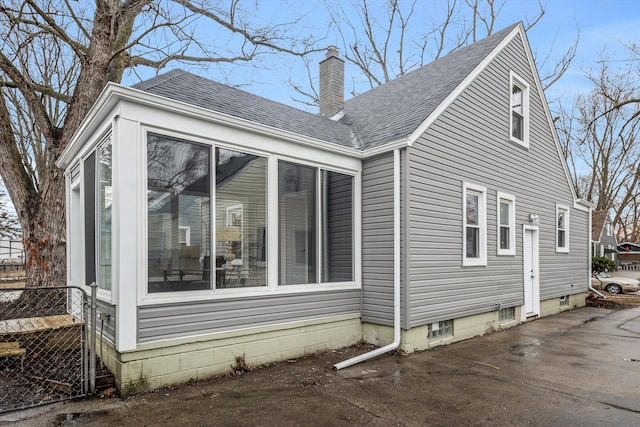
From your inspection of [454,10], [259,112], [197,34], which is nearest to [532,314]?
[259,112]

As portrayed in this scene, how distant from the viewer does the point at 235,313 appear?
4.85m

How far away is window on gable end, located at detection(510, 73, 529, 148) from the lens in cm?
902

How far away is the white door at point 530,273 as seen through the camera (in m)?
8.87

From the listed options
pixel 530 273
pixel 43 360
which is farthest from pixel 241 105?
pixel 530 273

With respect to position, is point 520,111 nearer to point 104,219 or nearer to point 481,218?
point 481,218

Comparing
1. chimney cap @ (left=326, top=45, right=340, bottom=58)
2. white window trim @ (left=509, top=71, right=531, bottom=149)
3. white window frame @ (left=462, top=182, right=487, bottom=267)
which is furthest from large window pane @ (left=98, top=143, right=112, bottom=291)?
white window trim @ (left=509, top=71, right=531, bottom=149)

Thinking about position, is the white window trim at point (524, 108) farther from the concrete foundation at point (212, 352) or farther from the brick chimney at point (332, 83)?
the concrete foundation at point (212, 352)

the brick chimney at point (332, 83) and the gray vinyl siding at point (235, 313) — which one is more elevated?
the brick chimney at point (332, 83)

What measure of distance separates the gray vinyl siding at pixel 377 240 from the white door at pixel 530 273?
452 centimetres

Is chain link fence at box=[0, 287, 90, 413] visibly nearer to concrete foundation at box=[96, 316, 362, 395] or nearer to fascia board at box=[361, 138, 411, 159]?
concrete foundation at box=[96, 316, 362, 395]

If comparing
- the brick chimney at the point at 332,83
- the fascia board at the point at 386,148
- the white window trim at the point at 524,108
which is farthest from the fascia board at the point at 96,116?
the white window trim at the point at 524,108

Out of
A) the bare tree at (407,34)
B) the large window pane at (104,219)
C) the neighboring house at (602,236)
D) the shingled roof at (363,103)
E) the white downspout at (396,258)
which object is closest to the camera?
the large window pane at (104,219)

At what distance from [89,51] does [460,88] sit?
8.01 meters

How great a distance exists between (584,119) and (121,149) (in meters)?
26.3
